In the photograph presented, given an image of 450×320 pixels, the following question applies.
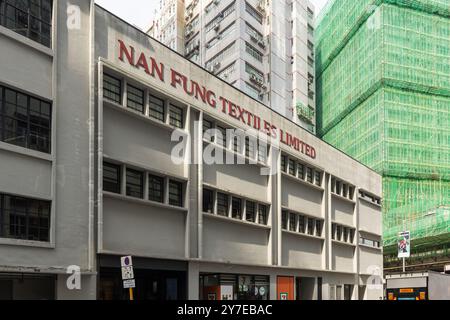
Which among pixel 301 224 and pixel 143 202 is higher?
pixel 143 202

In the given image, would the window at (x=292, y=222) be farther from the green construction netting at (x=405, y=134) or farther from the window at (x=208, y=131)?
the green construction netting at (x=405, y=134)

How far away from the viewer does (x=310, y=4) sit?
357 ft

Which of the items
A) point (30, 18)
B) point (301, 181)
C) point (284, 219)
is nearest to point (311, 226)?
point (301, 181)

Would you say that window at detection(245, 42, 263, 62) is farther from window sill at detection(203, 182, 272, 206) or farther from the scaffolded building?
window sill at detection(203, 182, 272, 206)

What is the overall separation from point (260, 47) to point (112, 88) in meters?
68.3

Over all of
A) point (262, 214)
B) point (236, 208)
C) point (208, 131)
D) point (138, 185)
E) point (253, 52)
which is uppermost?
point (253, 52)

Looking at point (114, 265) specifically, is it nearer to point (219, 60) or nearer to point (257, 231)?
point (257, 231)

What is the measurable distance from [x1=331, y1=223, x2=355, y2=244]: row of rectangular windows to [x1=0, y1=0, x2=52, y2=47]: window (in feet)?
94.4

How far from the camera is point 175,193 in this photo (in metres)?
25.8

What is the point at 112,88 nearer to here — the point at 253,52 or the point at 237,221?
the point at 237,221

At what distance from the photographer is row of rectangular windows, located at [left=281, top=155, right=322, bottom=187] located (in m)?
36.3

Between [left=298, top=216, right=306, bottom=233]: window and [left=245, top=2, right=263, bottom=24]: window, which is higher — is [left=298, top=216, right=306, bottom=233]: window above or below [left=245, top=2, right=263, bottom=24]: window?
below

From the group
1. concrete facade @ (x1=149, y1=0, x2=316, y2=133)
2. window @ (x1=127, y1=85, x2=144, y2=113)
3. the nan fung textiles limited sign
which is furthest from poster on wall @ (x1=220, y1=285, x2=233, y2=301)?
concrete facade @ (x1=149, y1=0, x2=316, y2=133)

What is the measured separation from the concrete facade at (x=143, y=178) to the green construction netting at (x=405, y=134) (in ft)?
202
